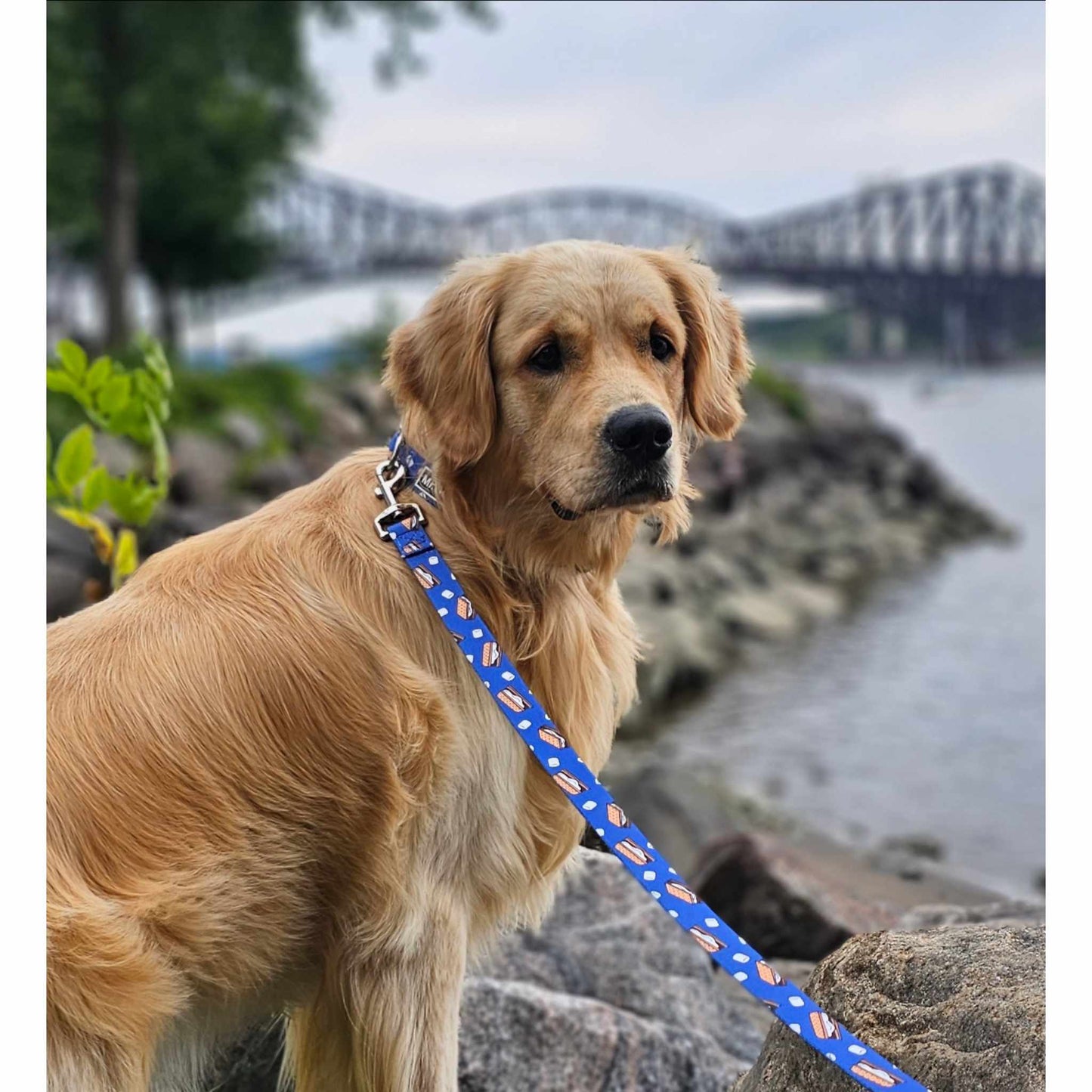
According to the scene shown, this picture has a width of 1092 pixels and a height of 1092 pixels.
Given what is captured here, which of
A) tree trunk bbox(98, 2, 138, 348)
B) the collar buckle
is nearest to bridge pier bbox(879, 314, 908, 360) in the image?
tree trunk bbox(98, 2, 138, 348)

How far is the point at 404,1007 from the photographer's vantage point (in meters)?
2.37

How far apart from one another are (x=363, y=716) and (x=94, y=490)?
83.3 inches

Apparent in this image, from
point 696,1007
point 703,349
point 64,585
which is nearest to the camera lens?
point 703,349

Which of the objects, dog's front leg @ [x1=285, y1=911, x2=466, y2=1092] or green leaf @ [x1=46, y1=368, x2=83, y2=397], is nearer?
dog's front leg @ [x1=285, y1=911, x2=466, y2=1092]

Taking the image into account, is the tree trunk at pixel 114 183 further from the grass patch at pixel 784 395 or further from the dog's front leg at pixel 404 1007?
the dog's front leg at pixel 404 1007

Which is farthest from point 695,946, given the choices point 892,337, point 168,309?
point 168,309

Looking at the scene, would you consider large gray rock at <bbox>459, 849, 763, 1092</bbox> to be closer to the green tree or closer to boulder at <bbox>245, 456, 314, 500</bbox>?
boulder at <bbox>245, 456, 314, 500</bbox>

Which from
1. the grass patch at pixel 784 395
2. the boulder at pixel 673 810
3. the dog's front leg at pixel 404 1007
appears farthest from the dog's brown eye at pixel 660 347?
the grass patch at pixel 784 395

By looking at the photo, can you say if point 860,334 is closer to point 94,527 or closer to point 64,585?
point 64,585

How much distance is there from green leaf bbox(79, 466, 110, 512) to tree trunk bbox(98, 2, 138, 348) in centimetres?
1303

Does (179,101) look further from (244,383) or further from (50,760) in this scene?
(50,760)

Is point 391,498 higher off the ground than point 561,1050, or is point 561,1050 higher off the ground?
point 391,498

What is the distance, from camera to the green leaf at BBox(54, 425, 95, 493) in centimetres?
397

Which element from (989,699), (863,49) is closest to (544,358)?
(863,49)
